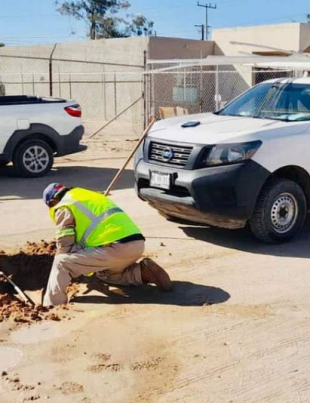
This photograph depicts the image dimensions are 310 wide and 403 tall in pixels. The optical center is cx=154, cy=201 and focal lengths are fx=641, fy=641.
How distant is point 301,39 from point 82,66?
382 inches

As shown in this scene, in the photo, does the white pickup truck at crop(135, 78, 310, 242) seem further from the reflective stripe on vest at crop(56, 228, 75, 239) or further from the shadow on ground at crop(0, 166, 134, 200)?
the shadow on ground at crop(0, 166, 134, 200)

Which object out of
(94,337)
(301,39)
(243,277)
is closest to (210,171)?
(243,277)

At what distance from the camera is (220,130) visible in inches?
285

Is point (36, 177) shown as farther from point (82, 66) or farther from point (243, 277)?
point (82, 66)

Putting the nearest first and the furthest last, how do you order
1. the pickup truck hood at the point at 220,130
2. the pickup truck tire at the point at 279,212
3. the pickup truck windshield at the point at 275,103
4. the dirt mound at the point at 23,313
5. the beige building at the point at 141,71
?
the dirt mound at the point at 23,313 → the pickup truck hood at the point at 220,130 → the pickup truck tire at the point at 279,212 → the pickup truck windshield at the point at 275,103 → the beige building at the point at 141,71

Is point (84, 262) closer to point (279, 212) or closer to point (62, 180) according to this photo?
point (279, 212)

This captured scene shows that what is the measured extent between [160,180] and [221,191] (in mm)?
823

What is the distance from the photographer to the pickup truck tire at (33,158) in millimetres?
11891

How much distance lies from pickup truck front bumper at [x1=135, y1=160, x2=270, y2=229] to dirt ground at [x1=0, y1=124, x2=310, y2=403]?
42 cm

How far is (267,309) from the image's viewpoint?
5.38 metres

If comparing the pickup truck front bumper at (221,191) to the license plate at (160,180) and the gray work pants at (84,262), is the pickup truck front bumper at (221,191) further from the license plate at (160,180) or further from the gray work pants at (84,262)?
the gray work pants at (84,262)

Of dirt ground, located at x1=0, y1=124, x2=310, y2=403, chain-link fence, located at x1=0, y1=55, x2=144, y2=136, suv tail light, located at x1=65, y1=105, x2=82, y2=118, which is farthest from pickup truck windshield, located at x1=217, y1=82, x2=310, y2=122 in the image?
chain-link fence, located at x1=0, y1=55, x2=144, y2=136

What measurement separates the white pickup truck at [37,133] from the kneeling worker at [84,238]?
6.41m

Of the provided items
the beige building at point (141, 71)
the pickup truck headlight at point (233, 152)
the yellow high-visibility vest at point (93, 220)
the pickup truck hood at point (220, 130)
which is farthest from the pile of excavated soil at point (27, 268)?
the beige building at point (141, 71)
